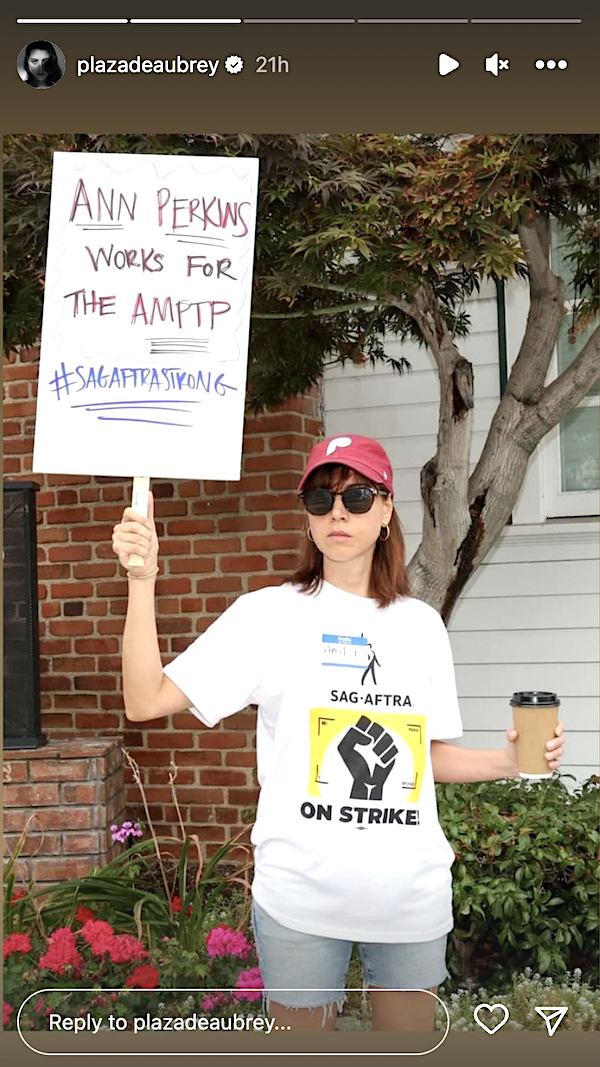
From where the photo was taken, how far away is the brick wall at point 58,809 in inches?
143

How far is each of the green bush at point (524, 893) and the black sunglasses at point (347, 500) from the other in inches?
63.4

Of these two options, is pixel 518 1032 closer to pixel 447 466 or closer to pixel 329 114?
pixel 329 114

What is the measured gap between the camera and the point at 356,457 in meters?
1.89

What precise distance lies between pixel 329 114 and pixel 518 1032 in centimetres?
157

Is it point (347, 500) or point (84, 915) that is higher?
point (347, 500)

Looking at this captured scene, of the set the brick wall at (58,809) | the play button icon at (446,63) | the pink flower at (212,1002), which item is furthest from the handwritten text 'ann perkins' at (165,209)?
the brick wall at (58,809)

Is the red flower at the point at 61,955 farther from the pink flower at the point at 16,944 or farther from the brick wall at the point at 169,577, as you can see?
the brick wall at the point at 169,577

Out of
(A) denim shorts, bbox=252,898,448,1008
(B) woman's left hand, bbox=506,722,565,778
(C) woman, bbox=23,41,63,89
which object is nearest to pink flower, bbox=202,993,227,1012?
(A) denim shorts, bbox=252,898,448,1008

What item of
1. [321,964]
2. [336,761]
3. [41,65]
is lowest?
[321,964]

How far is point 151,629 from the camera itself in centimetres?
176

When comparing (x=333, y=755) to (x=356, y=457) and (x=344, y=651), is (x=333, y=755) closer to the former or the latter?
(x=344, y=651)

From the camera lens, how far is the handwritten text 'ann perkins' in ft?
5.83

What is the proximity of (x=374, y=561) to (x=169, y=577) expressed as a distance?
2540 mm

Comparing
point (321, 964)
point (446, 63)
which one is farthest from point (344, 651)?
point (446, 63)
